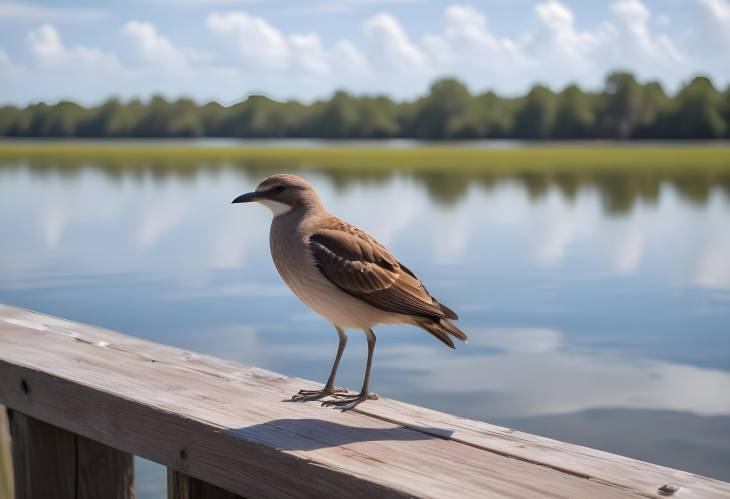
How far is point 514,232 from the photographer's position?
35.8 metres

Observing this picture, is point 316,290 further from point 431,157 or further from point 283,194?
point 431,157

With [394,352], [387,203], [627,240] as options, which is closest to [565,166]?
[387,203]

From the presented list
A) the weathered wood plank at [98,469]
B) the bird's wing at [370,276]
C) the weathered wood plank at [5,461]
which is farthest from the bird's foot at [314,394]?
the weathered wood plank at [5,461]

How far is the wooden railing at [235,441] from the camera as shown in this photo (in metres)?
2.85

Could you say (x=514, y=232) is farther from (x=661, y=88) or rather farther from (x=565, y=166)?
(x=661, y=88)

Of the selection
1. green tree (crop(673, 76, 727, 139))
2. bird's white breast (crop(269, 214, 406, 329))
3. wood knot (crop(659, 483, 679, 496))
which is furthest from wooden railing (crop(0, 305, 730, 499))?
green tree (crop(673, 76, 727, 139))

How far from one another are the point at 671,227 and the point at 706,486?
3729 cm

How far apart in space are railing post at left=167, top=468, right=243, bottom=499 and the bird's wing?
1174 mm

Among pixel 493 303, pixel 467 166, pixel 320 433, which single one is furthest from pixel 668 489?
pixel 467 166

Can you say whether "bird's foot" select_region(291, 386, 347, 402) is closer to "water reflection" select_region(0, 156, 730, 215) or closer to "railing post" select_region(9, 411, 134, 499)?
"railing post" select_region(9, 411, 134, 499)

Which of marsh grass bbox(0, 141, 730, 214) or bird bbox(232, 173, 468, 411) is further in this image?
marsh grass bbox(0, 141, 730, 214)

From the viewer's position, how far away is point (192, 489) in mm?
3309

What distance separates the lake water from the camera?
13211 mm

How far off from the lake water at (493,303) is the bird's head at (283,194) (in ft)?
17.3
